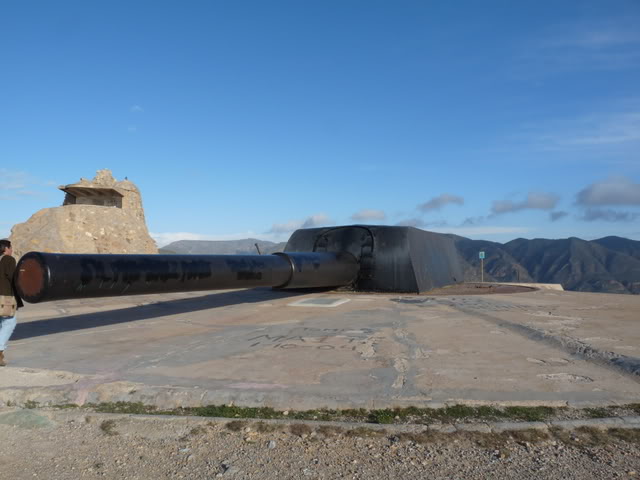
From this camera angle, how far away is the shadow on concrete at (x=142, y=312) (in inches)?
265

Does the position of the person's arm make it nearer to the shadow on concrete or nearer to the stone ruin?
the shadow on concrete

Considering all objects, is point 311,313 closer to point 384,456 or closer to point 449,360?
point 449,360

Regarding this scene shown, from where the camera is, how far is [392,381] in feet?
13.2

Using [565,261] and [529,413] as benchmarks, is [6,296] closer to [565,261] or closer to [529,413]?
[529,413]

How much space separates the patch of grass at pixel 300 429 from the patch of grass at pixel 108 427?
1070 mm

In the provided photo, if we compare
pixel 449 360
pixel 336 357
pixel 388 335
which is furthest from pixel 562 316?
pixel 336 357

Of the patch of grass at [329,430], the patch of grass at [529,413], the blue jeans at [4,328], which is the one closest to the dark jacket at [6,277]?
the blue jeans at [4,328]

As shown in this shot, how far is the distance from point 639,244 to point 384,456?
161901mm

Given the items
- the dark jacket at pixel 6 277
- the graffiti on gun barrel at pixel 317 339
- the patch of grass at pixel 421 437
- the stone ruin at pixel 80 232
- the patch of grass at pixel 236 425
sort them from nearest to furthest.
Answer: the patch of grass at pixel 421 437
the patch of grass at pixel 236 425
the dark jacket at pixel 6 277
the graffiti on gun barrel at pixel 317 339
the stone ruin at pixel 80 232

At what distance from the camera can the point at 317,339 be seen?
19.0 feet

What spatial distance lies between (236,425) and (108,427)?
80cm

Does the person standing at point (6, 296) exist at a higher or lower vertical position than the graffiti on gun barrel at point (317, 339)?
higher

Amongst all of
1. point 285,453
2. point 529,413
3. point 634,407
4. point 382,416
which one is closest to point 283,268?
point 382,416

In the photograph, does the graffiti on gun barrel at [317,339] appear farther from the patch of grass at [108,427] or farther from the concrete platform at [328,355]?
the patch of grass at [108,427]
